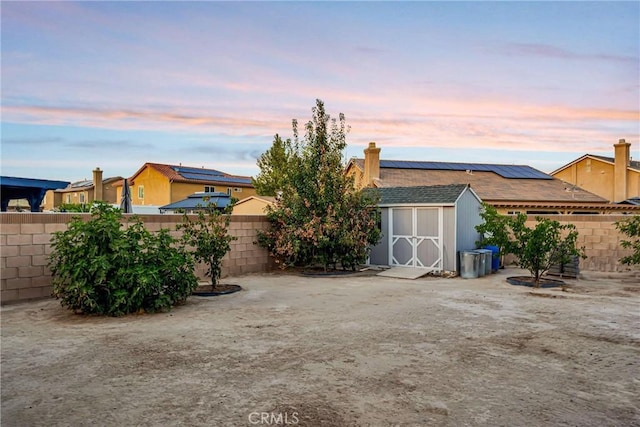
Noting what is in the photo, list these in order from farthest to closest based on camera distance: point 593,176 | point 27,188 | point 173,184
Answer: point 593,176 < point 173,184 < point 27,188

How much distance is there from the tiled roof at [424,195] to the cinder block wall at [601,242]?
126 inches

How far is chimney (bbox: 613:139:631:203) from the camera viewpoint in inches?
1193

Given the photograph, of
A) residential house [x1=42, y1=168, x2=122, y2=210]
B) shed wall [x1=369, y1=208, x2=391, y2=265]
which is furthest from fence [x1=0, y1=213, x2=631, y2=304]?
residential house [x1=42, y1=168, x2=122, y2=210]

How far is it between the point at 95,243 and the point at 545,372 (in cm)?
734

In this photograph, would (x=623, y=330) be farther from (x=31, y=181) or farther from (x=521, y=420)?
(x=31, y=181)

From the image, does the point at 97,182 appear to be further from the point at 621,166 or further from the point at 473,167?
the point at 621,166

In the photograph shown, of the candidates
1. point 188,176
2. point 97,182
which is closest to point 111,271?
point 188,176

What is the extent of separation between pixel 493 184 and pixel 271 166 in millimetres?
15211

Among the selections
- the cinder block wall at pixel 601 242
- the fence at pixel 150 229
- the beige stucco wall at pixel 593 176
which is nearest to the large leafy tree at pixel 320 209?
the fence at pixel 150 229

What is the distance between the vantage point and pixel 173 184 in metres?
32.0

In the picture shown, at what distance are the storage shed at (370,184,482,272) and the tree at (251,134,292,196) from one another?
16515 millimetres

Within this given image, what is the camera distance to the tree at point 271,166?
3041 centimetres

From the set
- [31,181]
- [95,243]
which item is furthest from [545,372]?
[31,181]

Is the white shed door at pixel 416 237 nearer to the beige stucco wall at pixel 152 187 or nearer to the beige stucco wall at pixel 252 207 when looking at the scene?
the beige stucco wall at pixel 252 207
